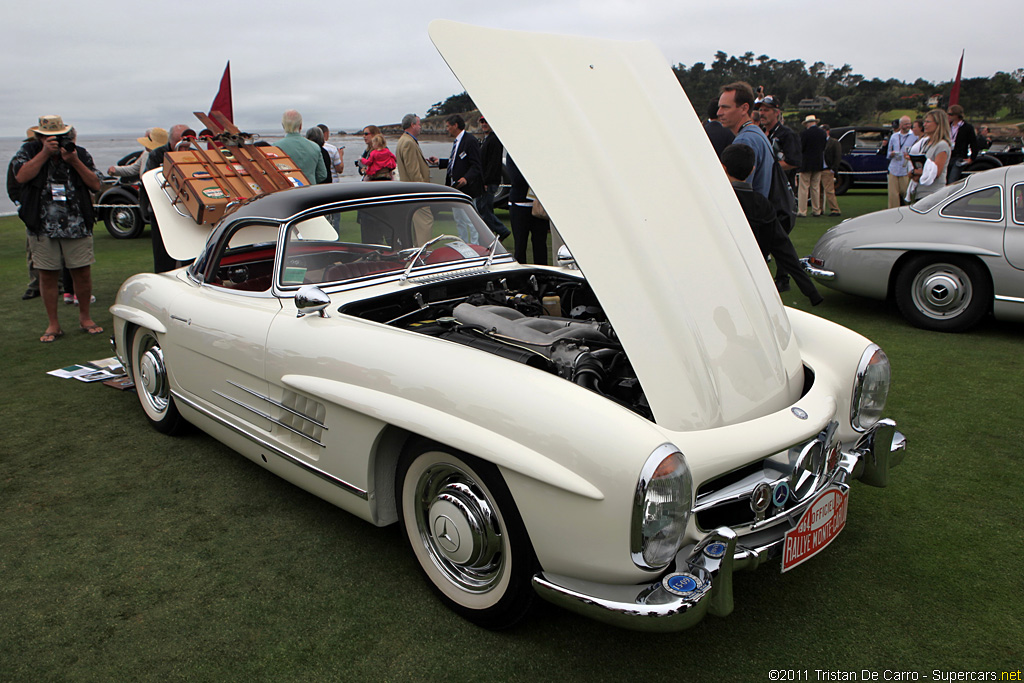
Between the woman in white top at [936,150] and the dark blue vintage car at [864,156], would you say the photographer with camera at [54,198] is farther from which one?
the dark blue vintage car at [864,156]

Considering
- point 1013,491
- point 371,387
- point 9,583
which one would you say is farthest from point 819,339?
point 9,583

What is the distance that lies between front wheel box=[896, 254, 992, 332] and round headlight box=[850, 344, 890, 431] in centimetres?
331

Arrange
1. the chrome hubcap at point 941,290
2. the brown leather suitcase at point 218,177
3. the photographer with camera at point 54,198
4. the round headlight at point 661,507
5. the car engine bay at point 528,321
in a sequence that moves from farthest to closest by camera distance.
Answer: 1. the chrome hubcap at point 941,290
2. the photographer with camera at point 54,198
3. the brown leather suitcase at point 218,177
4. the car engine bay at point 528,321
5. the round headlight at point 661,507

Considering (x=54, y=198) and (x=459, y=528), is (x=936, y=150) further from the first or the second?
(x=54, y=198)

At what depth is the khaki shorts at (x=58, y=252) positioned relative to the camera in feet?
18.0

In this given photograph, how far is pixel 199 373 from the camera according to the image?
3.42 m

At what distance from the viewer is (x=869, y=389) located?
264 cm

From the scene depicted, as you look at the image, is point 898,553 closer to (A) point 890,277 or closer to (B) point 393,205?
(B) point 393,205

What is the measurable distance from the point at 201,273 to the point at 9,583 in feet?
5.48

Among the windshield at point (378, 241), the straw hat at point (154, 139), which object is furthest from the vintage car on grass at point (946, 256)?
the straw hat at point (154, 139)

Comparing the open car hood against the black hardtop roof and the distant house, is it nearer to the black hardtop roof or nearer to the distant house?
the black hardtop roof

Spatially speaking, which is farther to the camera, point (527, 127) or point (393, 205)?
point (393, 205)

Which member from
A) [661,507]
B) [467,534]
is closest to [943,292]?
[661,507]
